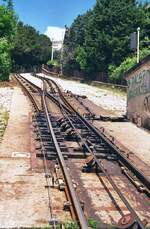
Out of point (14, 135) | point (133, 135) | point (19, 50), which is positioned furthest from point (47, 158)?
point (19, 50)

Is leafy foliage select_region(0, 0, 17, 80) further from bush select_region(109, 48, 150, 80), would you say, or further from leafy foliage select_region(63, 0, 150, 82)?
bush select_region(109, 48, 150, 80)

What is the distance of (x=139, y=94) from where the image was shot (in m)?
17.6

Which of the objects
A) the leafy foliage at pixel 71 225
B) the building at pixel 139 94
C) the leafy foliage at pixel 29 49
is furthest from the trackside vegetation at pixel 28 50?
the leafy foliage at pixel 71 225

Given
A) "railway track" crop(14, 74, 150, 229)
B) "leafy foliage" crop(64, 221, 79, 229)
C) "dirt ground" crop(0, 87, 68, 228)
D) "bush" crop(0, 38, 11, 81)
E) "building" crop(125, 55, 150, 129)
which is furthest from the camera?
"bush" crop(0, 38, 11, 81)

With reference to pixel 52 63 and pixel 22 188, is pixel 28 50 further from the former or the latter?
pixel 22 188

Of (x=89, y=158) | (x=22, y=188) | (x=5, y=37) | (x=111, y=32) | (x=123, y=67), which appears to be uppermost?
(x=111, y=32)

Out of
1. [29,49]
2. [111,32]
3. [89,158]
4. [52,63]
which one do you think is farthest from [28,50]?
[89,158]

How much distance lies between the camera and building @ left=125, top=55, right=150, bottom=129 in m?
16.5

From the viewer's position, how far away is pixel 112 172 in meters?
9.82

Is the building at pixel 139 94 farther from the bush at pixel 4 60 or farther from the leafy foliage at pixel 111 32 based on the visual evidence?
the leafy foliage at pixel 111 32

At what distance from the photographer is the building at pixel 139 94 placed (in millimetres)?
16484

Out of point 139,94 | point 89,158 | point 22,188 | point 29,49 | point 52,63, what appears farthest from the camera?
point 52,63

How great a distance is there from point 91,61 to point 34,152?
39.5 m

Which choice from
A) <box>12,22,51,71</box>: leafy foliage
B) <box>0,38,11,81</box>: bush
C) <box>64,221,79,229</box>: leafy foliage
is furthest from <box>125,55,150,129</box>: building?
<box>12,22,51,71</box>: leafy foliage
